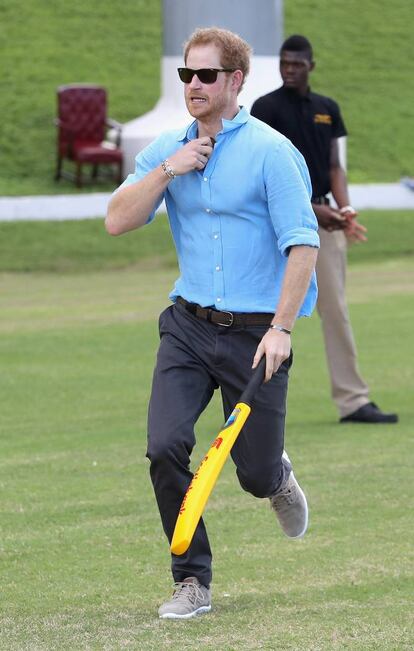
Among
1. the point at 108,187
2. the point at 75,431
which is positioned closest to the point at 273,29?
the point at 108,187

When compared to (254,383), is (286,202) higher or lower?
higher

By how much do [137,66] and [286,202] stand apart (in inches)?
1098

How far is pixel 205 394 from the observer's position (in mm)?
5789

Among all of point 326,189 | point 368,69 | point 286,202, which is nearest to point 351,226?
point 326,189

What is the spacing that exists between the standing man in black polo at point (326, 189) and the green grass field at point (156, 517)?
350mm

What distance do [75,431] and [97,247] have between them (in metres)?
13.5

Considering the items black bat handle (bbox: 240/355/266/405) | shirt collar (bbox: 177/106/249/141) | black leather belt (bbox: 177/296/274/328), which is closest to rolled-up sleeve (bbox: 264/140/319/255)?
shirt collar (bbox: 177/106/249/141)

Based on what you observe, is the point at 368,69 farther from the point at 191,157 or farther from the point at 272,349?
the point at 272,349

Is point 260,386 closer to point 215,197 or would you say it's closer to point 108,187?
point 215,197

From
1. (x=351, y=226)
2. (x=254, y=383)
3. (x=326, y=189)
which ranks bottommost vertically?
(x=351, y=226)

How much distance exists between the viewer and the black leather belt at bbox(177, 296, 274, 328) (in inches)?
223

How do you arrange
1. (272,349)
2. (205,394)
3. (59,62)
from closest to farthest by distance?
(272,349)
(205,394)
(59,62)

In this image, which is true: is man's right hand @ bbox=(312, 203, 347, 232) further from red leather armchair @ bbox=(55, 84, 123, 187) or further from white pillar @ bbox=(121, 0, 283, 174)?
red leather armchair @ bbox=(55, 84, 123, 187)

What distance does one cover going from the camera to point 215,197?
18.3 feet
